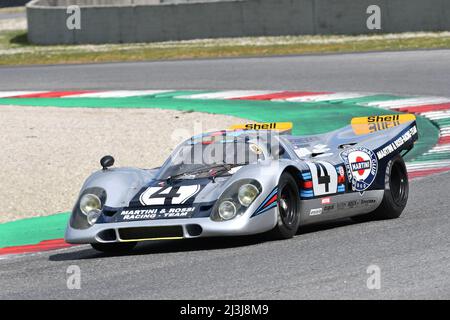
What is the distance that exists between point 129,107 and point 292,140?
359 inches

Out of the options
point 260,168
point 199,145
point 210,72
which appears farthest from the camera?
point 210,72

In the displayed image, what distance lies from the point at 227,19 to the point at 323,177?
18.1 metres

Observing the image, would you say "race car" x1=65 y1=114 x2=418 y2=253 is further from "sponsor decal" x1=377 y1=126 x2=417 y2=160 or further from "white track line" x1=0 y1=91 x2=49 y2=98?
"white track line" x1=0 y1=91 x2=49 y2=98

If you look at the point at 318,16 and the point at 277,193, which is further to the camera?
the point at 318,16

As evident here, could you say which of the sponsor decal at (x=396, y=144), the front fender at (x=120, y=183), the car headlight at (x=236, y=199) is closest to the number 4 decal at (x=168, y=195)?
the front fender at (x=120, y=183)

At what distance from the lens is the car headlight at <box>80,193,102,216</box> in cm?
891

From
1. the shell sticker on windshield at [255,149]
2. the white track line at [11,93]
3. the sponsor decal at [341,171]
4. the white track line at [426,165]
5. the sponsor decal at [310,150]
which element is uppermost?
the shell sticker on windshield at [255,149]

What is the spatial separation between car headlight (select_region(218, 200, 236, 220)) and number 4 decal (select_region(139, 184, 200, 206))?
31 cm

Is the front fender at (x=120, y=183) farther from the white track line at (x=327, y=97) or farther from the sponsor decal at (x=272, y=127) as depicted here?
the white track line at (x=327, y=97)

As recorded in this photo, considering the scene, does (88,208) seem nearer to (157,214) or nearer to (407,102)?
(157,214)

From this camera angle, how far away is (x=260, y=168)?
871 cm

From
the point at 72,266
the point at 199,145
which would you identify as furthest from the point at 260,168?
the point at 72,266

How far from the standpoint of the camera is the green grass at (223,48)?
24.4 m
